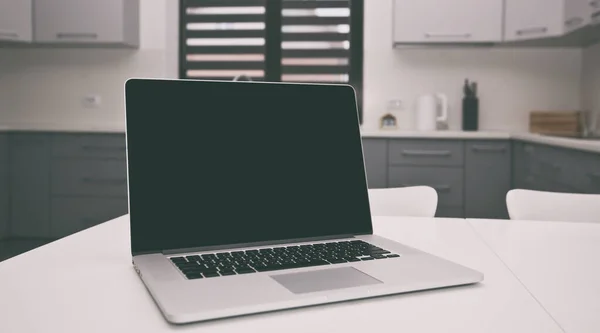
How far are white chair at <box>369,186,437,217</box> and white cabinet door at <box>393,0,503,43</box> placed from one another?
237 cm

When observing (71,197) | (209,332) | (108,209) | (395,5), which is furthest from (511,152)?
(209,332)

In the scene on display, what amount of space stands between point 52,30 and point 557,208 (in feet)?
11.4

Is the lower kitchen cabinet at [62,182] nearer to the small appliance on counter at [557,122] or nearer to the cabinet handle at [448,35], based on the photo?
the cabinet handle at [448,35]

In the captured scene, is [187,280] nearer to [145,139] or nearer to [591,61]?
[145,139]

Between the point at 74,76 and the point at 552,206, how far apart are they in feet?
12.3

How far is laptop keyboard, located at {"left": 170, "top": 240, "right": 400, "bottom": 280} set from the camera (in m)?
0.70

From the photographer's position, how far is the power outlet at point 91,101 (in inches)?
169

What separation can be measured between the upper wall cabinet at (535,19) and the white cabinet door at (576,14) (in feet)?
A: 0.05

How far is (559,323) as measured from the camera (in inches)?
22.1

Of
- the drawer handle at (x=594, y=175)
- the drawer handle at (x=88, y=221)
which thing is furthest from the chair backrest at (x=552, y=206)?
the drawer handle at (x=88, y=221)

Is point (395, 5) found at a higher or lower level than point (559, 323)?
higher

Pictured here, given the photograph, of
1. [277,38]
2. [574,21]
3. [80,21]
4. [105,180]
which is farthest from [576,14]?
[80,21]

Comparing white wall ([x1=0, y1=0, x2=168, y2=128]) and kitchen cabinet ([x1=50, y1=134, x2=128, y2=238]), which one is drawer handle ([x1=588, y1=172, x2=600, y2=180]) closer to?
kitchen cabinet ([x1=50, y1=134, x2=128, y2=238])

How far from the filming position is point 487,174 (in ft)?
11.5
